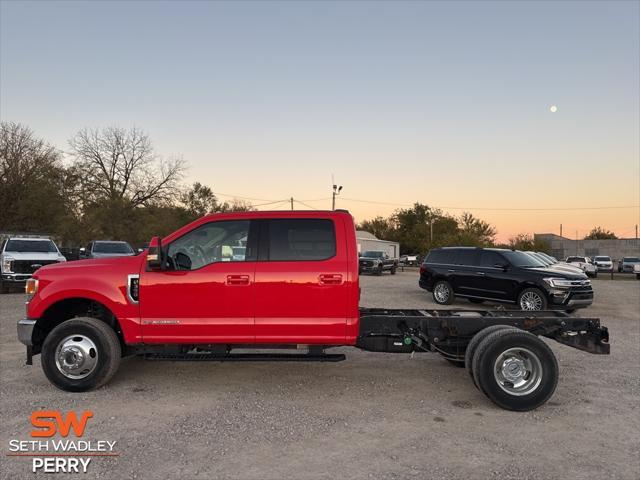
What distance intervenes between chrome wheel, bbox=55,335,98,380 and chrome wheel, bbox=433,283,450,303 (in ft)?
34.9

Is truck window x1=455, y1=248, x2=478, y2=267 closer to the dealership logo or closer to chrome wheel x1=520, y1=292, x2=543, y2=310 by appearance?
chrome wheel x1=520, y1=292, x2=543, y2=310

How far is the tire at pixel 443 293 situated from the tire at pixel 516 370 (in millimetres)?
8844

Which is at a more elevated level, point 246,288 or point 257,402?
point 246,288

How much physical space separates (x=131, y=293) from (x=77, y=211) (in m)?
37.8


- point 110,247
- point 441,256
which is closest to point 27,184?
point 110,247

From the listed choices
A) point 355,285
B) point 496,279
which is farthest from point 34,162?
point 355,285

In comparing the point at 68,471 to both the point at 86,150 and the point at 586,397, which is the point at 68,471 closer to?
the point at 586,397

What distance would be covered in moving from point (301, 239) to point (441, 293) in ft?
31.6

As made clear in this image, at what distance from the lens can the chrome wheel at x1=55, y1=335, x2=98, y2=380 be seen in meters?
5.16

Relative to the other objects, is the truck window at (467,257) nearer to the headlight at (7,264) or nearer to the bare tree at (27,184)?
the headlight at (7,264)

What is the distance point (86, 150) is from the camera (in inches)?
1866

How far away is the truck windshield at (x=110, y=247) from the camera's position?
18016 mm

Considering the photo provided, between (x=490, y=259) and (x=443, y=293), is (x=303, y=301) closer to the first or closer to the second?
(x=490, y=259)

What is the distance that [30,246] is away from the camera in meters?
16.2
